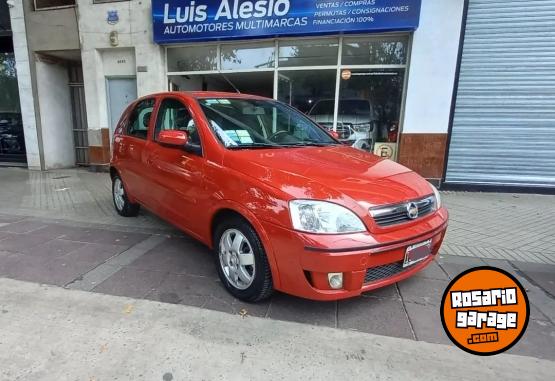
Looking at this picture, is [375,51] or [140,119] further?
[375,51]

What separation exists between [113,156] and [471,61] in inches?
270

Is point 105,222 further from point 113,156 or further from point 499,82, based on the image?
point 499,82

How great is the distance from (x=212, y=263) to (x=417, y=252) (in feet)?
6.76

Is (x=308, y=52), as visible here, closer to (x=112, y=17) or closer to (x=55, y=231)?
(x=112, y=17)

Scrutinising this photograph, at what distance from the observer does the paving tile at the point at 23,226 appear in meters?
4.78

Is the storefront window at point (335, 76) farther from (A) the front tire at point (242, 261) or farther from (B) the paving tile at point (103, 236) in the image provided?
(A) the front tire at point (242, 261)

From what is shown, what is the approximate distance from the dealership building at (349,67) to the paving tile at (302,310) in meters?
5.38

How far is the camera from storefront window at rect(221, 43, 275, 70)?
8.15m

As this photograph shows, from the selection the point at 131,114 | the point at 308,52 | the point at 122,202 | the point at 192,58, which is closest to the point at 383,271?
the point at 131,114

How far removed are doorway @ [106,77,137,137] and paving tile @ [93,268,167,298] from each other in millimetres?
6872

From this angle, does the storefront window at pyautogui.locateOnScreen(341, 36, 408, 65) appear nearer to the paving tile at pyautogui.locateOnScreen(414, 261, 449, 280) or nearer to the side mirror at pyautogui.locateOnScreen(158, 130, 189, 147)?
the paving tile at pyautogui.locateOnScreen(414, 261, 449, 280)

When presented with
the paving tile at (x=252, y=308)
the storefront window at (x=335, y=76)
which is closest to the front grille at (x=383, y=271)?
the paving tile at (x=252, y=308)

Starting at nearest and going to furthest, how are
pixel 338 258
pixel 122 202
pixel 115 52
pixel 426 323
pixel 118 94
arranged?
1. pixel 338 258
2. pixel 426 323
3. pixel 122 202
4. pixel 115 52
5. pixel 118 94

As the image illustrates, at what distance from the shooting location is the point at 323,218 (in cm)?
238
